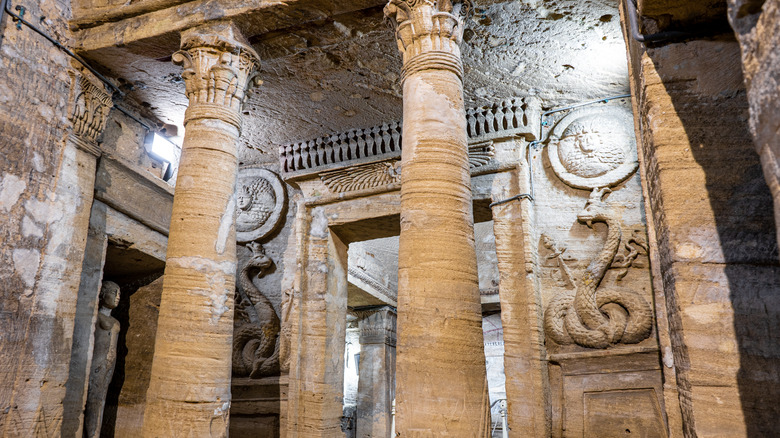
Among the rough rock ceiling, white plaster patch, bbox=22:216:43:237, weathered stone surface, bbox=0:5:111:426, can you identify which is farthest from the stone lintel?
→ white plaster patch, bbox=22:216:43:237

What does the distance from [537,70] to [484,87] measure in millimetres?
633

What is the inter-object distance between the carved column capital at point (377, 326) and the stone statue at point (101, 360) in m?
4.47

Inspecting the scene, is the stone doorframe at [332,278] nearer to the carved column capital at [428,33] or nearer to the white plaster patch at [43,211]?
the carved column capital at [428,33]

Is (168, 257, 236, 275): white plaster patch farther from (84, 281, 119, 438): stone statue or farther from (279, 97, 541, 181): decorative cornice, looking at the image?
(279, 97, 541, 181): decorative cornice

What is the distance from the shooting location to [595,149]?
20.3ft

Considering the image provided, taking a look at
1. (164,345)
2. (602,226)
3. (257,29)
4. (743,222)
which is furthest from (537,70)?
(164,345)

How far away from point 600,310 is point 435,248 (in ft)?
9.30

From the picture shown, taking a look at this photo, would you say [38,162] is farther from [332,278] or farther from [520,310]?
[520,310]

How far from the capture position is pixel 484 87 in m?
6.42

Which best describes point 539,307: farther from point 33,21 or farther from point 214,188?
point 33,21

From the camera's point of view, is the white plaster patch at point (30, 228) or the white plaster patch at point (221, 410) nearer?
the white plaster patch at point (221, 410)

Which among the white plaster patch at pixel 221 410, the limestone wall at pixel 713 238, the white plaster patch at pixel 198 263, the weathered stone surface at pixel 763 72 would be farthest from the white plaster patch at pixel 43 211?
the weathered stone surface at pixel 763 72

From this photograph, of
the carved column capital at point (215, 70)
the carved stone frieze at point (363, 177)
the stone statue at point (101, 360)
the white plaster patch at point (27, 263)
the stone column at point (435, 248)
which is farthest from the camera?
the carved stone frieze at point (363, 177)

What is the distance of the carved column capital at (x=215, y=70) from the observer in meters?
4.96
